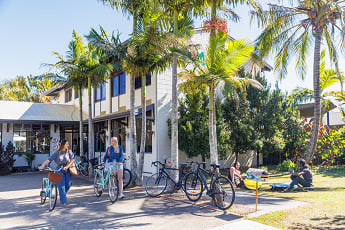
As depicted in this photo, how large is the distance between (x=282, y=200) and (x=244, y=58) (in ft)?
13.5

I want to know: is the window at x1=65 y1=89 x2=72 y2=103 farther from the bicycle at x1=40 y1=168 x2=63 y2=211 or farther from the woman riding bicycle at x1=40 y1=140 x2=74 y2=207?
the woman riding bicycle at x1=40 y1=140 x2=74 y2=207

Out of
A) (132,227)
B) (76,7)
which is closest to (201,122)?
(76,7)

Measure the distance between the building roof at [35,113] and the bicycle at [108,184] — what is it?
1087 centimetres

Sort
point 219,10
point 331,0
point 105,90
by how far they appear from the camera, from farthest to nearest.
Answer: point 105,90 → point 331,0 → point 219,10

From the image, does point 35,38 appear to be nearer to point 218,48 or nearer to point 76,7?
point 76,7

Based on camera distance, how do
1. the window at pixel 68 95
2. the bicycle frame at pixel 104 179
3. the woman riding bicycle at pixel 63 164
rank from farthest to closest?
1. the window at pixel 68 95
2. the bicycle frame at pixel 104 179
3. the woman riding bicycle at pixel 63 164

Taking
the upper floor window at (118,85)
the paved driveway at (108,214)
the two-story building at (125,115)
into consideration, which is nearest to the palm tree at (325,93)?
the two-story building at (125,115)

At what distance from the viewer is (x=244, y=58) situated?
827cm

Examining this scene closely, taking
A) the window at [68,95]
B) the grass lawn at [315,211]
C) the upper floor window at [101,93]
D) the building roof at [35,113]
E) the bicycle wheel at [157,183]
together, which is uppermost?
the window at [68,95]

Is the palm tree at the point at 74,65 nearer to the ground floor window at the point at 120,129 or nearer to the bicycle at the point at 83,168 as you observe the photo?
the ground floor window at the point at 120,129

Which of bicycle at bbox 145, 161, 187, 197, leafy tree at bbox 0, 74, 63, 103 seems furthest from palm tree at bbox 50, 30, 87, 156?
leafy tree at bbox 0, 74, 63, 103

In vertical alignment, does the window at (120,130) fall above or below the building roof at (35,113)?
below

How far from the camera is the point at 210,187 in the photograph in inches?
304

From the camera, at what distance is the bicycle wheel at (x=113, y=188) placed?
8.32 m
